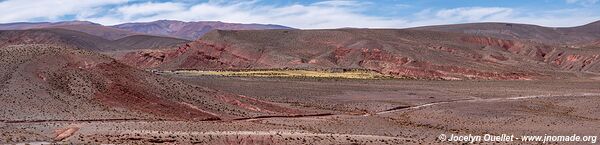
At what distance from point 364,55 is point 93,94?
7235 centimetres

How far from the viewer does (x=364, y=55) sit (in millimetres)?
113000

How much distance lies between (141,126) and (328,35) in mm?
91638

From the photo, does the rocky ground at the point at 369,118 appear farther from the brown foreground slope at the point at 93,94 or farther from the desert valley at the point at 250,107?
the brown foreground slope at the point at 93,94

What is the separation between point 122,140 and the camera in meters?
31.8

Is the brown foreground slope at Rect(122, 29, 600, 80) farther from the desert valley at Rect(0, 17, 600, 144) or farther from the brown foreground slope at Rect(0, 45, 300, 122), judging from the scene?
the brown foreground slope at Rect(0, 45, 300, 122)

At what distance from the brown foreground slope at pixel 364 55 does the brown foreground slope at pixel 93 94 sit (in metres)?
49.6

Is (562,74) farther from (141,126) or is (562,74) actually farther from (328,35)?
(141,126)

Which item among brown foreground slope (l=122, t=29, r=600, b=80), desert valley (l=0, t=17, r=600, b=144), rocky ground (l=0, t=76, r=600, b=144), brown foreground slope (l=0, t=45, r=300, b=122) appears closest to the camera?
rocky ground (l=0, t=76, r=600, b=144)

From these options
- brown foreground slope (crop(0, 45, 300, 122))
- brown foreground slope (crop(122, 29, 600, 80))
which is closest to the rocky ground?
brown foreground slope (crop(0, 45, 300, 122))

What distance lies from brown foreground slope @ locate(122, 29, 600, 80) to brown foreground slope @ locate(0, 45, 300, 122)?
4960 centimetres

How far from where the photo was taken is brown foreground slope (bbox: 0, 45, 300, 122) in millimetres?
41500

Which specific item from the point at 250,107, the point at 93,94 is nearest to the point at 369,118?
the point at 250,107

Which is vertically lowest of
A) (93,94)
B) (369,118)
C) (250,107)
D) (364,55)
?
(364,55)

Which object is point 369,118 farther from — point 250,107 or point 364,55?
point 364,55
